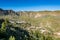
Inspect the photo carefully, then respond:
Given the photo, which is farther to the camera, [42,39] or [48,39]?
[48,39]

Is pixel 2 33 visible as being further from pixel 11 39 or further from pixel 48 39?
pixel 48 39

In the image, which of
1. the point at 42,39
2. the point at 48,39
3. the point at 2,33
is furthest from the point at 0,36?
the point at 48,39

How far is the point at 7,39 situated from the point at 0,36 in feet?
4.80

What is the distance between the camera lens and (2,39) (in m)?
34.9

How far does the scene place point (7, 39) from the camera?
37.8 m

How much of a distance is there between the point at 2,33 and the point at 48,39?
133 ft

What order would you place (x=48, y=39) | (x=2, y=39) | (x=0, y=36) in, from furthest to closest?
(x=48, y=39)
(x=0, y=36)
(x=2, y=39)

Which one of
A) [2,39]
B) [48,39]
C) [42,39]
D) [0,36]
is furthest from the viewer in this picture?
[48,39]

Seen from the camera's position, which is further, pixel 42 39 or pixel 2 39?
pixel 42 39

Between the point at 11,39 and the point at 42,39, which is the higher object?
the point at 11,39

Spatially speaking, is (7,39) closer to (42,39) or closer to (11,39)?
(11,39)

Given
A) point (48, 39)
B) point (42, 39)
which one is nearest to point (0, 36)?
point (42, 39)

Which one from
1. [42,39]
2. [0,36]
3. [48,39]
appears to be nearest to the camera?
[0,36]

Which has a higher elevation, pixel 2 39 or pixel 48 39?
pixel 2 39
